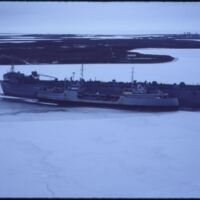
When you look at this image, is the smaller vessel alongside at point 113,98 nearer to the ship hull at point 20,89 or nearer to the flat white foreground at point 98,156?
the ship hull at point 20,89

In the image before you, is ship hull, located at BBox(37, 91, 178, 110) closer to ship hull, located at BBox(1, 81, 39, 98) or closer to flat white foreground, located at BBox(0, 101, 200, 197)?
ship hull, located at BBox(1, 81, 39, 98)

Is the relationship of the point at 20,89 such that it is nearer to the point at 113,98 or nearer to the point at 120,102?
the point at 113,98

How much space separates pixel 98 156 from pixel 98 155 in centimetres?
5

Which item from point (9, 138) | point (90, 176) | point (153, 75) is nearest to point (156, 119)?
point (9, 138)

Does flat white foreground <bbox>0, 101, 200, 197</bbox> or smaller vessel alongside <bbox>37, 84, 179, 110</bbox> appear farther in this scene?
smaller vessel alongside <bbox>37, 84, 179, 110</bbox>

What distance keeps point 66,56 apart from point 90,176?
1850 cm

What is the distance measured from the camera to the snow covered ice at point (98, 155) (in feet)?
12.1

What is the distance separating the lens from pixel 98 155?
495cm

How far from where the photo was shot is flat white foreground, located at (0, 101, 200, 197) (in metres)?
3.67

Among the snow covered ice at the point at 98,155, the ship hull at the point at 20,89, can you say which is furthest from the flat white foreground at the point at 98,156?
the ship hull at the point at 20,89

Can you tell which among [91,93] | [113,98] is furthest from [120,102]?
[91,93]

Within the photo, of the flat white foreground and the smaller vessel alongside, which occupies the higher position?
the smaller vessel alongside

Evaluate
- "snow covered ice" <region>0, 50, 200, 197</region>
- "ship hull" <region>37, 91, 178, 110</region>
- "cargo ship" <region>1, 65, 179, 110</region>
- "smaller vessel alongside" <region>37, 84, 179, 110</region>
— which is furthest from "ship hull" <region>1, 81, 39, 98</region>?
"snow covered ice" <region>0, 50, 200, 197</region>

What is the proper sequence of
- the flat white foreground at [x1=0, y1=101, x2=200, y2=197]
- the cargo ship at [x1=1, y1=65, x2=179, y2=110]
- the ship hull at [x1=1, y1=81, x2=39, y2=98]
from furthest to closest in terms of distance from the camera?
the ship hull at [x1=1, y1=81, x2=39, y2=98]
the cargo ship at [x1=1, y1=65, x2=179, y2=110]
the flat white foreground at [x1=0, y1=101, x2=200, y2=197]
